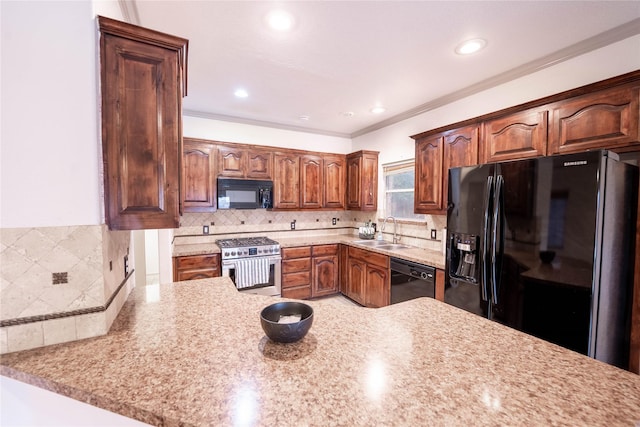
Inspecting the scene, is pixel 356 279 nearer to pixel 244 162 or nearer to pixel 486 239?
pixel 486 239

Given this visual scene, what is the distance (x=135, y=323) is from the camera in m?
1.17

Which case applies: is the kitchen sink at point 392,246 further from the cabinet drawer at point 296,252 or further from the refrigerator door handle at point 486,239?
the refrigerator door handle at point 486,239

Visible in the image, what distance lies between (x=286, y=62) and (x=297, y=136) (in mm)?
1995

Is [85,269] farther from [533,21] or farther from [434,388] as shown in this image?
[533,21]

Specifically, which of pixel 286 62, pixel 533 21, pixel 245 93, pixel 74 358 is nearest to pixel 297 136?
pixel 245 93

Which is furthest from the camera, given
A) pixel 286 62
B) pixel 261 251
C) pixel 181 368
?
pixel 261 251

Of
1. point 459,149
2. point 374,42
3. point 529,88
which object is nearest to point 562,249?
point 459,149

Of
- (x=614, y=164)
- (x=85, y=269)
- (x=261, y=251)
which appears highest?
(x=614, y=164)

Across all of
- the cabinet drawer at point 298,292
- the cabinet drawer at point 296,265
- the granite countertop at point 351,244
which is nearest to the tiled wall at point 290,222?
the granite countertop at point 351,244

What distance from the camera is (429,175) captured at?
9.68 feet

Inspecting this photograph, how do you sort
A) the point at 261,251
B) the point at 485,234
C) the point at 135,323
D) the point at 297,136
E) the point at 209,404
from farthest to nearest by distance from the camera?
the point at 297,136 < the point at 261,251 < the point at 485,234 < the point at 135,323 < the point at 209,404

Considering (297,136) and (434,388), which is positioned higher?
(297,136)

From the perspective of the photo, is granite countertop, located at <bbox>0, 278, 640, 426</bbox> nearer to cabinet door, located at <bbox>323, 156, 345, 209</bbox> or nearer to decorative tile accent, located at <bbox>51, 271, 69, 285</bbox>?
decorative tile accent, located at <bbox>51, 271, 69, 285</bbox>

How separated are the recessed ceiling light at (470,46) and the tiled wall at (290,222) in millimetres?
1723
